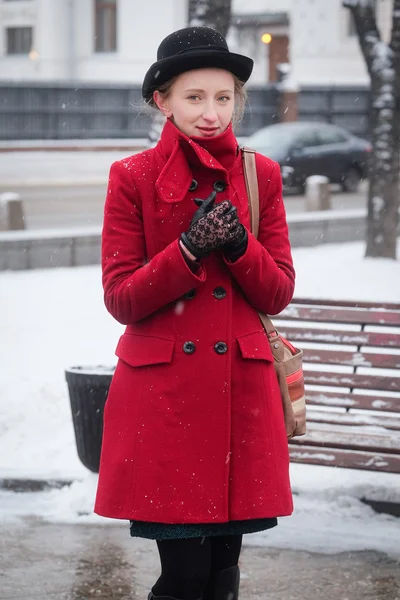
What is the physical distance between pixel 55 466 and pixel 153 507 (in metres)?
2.76

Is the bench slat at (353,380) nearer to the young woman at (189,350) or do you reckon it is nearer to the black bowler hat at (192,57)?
the young woman at (189,350)

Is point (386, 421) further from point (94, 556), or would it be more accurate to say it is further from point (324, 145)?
point (324, 145)

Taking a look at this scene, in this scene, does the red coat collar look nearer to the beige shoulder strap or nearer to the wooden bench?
the beige shoulder strap

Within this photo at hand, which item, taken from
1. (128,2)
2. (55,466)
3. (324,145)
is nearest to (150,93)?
(55,466)

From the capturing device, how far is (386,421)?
5191 millimetres

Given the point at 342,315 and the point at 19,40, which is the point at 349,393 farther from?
the point at 19,40

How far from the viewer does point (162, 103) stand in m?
3.14

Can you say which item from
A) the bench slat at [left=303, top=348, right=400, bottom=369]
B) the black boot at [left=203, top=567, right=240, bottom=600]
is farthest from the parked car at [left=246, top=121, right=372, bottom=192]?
the black boot at [left=203, top=567, right=240, bottom=600]

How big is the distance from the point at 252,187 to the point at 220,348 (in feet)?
1.54

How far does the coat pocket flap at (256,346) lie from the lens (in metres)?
3.05

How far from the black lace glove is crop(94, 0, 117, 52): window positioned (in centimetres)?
3720

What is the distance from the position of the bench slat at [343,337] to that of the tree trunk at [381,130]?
6.76 m

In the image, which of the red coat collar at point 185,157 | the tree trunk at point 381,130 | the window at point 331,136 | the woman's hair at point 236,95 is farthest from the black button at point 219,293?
the window at point 331,136

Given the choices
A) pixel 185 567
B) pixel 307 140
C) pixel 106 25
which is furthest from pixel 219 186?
pixel 106 25
